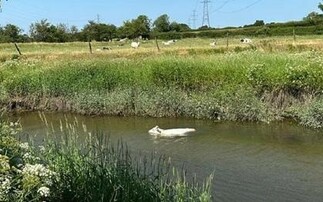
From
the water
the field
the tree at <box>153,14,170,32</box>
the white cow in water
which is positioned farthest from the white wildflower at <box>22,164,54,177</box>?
the tree at <box>153,14,170,32</box>

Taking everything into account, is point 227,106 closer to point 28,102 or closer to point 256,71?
point 256,71

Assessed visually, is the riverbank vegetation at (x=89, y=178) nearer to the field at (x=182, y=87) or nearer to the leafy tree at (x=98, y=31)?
the field at (x=182, y=87)

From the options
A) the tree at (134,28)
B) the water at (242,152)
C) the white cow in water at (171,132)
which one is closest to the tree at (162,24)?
the tree at (134,28)

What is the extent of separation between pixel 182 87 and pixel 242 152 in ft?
22.4

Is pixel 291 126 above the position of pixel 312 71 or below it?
below

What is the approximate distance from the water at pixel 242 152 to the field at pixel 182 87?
59 centimetres

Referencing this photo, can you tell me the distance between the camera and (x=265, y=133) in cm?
1600

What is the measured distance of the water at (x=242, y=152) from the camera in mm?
10227

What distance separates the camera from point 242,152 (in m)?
13.5

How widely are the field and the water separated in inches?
23.2

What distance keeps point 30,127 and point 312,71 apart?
10.1 m

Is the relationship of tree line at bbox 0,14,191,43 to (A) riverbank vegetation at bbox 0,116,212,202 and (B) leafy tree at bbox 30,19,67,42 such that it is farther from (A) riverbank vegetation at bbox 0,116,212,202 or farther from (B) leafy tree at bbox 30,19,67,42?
(A) riverbank vegetation at bbox 0,116,212,202

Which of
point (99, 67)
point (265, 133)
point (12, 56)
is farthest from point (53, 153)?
point (12, 56)

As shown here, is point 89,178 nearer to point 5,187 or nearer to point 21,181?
point 21,181
